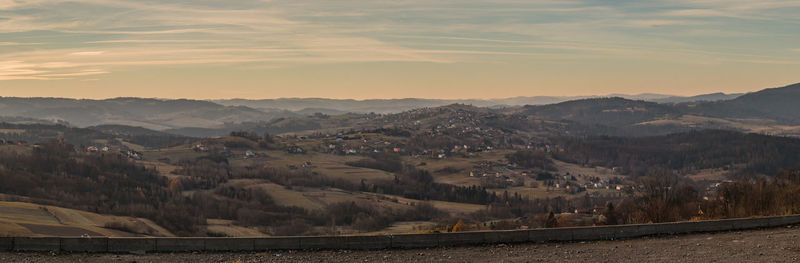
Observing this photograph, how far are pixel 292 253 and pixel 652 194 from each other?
1479 inches

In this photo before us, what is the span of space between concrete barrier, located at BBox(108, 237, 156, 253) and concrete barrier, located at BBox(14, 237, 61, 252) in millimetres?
1454

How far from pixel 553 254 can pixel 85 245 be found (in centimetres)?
1339

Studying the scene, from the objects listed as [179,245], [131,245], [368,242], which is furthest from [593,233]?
[131,245]

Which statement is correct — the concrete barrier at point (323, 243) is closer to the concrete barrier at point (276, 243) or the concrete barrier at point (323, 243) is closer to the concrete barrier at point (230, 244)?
the concrete barrier at point (276, 243)

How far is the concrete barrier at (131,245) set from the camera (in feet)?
63.7

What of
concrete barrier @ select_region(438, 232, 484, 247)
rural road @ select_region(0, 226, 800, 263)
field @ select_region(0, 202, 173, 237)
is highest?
concrete barrier @ select_region(438, 232, 484, 247)

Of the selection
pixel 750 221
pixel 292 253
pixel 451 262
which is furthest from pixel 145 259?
pixel 750 221

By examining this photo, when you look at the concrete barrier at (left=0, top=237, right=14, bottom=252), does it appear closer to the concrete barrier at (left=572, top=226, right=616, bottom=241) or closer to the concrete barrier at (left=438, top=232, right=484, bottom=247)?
the concrete barrier at (left=438, top=232, right=484, bottom=247)

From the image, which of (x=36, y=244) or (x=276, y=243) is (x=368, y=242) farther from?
(x=36, y=244)

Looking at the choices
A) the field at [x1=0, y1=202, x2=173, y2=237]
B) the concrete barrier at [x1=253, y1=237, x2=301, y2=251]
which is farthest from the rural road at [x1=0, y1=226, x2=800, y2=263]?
the field at [x1=0, y1=202, x2=173, y2=237]

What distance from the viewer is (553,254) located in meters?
19.0

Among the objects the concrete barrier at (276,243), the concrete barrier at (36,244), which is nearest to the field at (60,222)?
the concrete barrier at (36,244)

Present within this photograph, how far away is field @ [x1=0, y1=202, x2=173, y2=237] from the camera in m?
95.9

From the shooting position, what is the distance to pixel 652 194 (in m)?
50.0
